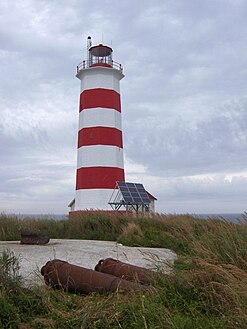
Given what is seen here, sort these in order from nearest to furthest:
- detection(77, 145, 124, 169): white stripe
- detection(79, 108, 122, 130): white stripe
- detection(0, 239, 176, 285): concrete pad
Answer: detection(0, 239, 176, 285): concrete pad → detection(77, 145, 124, 169): white stripe → detection(79, 108, 122, 130): white stripe

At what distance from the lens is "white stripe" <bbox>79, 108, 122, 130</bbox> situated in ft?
63.2

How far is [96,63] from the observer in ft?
68.3

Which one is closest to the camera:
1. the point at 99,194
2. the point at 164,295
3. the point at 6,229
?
the point at 164,295

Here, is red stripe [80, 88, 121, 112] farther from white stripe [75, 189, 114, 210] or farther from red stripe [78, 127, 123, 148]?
white stripe [75, 189, 114, 210]

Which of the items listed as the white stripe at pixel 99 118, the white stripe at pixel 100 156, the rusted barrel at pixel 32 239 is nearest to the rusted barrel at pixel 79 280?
the rusted barrel at pixel 32 239

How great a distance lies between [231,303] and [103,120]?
51.5ft

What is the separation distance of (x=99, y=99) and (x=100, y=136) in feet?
6.12

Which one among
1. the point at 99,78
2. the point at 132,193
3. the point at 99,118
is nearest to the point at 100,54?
the point at 99,78

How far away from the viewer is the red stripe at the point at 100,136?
62.6ft

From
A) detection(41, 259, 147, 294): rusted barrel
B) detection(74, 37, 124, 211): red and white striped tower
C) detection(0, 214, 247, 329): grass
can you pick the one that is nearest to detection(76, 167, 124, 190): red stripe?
detection(74, 37, 124, 211): red and white striped tower

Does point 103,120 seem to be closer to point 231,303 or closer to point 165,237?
point 165,237

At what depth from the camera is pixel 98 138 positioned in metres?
19.1

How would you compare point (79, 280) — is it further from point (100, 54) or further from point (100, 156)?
point (100, 54)

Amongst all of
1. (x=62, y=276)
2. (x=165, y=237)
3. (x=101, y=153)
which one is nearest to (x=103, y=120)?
(x=101, y=153)
